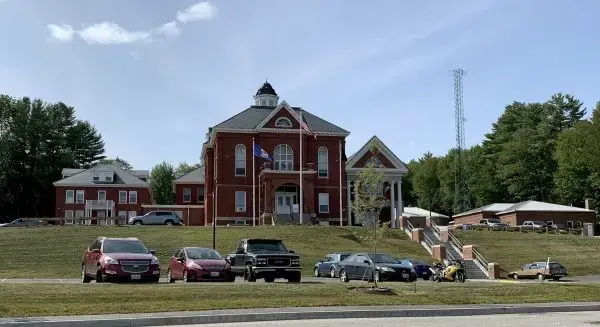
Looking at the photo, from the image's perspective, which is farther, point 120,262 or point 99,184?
point 99,184

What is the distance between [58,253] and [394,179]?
33.4 meters

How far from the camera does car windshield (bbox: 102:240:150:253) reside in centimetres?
2219

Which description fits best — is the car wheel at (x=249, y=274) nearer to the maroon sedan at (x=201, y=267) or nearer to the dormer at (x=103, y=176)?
the maroon sedan at (x=201, y=267)

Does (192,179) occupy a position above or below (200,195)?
above

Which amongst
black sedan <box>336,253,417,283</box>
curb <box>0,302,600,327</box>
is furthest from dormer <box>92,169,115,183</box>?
curb <box>0,302,600,327</box>

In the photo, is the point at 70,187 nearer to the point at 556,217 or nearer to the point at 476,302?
the point at 556,217

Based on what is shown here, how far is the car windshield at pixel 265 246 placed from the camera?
25.3 m

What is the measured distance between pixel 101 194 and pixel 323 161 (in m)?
29.4

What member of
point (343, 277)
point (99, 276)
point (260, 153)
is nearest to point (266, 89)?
point (260, 153)

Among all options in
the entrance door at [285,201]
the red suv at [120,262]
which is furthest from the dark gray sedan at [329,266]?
the entrance door at [285,201]

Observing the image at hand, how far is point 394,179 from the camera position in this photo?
63.6 metres

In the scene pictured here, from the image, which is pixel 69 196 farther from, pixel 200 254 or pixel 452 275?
pixel 200 254

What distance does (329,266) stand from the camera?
113ft

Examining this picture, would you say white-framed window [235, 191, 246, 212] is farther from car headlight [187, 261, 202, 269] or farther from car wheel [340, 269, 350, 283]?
car headlight [187, 261, 202, 269]
